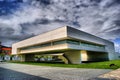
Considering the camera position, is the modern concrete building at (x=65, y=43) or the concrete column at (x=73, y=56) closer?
the modern concrete building at (x=65, y=43)

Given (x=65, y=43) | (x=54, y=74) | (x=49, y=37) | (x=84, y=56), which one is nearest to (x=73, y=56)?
(x=65, y=43)

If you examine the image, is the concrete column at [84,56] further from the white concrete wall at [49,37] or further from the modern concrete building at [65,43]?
the white concrete wall at [49,37]

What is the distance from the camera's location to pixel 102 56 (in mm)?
48531

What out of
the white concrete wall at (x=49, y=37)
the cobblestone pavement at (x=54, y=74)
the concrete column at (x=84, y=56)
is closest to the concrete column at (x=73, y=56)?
the white concrete wall at (x=49, y=37)

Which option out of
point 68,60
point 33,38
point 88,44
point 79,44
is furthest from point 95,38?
point 33,38

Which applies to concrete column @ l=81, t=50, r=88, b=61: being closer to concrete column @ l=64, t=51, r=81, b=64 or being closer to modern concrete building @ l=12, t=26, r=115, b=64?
modern concrete building @ l=12, t=26, r=115, b=64

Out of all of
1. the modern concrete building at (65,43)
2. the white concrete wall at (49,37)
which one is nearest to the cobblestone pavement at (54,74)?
the modern concrete building at (65,43)

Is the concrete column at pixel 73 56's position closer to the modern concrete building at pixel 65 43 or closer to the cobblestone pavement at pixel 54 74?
the modern concrete building at pixel 65 43

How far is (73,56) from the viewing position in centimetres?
3067

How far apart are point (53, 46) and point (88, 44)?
1138 centimetres

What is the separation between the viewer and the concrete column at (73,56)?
29.3m

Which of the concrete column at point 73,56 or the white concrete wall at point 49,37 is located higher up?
the white concrete wall at point 49,37

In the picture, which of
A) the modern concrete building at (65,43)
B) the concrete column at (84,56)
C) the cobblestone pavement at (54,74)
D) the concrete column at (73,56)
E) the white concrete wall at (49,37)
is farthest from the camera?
the concrete column at (84,56)

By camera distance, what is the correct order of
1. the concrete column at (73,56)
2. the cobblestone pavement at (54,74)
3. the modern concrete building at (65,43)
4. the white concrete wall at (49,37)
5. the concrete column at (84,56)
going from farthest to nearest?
the concrete column at (84,56)
the concrete column at (73,56)
the modern concrete building at (65,43)
the white concrete wall at (49,37)
the cobblestone pavement at (54,74)
